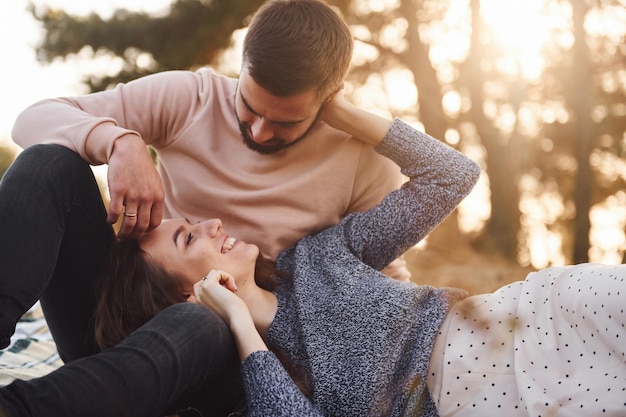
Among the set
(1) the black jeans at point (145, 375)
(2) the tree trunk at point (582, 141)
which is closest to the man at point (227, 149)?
(1) the black jeans at point (145, 375)

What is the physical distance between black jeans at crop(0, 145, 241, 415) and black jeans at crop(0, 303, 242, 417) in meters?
0.04

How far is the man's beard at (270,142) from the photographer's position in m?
2.18

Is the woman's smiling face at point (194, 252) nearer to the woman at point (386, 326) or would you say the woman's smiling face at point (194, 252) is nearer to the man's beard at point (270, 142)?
the woman at point (386, 326)

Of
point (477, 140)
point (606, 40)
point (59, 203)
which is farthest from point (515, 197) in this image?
point (59, 203)

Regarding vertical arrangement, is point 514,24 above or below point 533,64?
above

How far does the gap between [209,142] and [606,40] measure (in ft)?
19.0

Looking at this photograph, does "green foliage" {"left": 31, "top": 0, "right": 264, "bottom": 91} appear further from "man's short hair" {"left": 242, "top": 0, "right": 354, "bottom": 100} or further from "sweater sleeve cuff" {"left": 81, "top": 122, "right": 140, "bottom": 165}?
"sweater sleeve cuff" {"left": 81, "top": 122, "right": 140, "bottom": 165}

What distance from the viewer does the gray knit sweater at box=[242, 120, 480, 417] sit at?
1.66m

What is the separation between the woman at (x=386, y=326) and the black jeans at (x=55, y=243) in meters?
0.11

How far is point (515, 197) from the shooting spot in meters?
8.00

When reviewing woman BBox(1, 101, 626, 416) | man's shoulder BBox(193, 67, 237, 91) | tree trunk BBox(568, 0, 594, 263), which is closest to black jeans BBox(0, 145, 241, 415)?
woman BBox(1, 101, 626, 416)

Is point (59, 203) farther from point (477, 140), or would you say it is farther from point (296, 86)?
point (477, 140)

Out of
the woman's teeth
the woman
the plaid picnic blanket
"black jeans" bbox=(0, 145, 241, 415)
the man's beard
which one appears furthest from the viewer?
the man's beard

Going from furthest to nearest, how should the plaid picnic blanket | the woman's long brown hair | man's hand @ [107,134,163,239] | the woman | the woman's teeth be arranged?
1. the plaid picnic blanket
2. the woman's teeth
3. the woman's long brown hair
4. man's hand @ [107,134,163,239]
5. the woman
